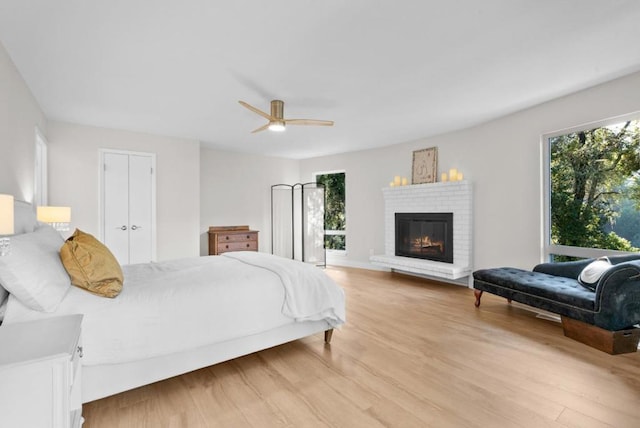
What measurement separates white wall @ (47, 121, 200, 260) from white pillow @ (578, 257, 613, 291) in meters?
5.28

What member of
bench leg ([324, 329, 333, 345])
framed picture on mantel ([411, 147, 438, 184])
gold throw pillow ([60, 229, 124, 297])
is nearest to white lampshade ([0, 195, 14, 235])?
gold throw pillow ([60, 229, 124, 297])

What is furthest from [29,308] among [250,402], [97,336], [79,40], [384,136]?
[384,136]

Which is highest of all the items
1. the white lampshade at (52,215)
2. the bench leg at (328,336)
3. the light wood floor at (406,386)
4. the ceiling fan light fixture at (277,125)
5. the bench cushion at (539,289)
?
the ceiling fan light fixture at (277,125)

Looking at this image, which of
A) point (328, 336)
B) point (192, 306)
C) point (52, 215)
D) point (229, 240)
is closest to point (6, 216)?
point (192, 306)

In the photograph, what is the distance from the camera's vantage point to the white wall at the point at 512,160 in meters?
3.28

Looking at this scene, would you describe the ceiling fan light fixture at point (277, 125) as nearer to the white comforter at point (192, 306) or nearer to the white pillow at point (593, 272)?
the white comforter at point (192, 306)

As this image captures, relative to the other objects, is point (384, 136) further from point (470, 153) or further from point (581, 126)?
point (581, 126)

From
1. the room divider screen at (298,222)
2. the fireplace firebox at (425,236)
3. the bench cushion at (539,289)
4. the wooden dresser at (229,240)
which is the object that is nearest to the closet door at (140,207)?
the wooden dresser at (229,240)

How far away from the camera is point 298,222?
7.24 metres

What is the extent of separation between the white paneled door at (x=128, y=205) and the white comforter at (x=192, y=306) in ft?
7.24

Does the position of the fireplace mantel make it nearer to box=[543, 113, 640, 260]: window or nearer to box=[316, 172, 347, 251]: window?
box=[543, 113, 640, 260]: window

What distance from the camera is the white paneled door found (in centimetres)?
464

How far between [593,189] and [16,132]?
5811 mm

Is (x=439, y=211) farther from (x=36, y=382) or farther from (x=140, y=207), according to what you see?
(x=36, y=382)
